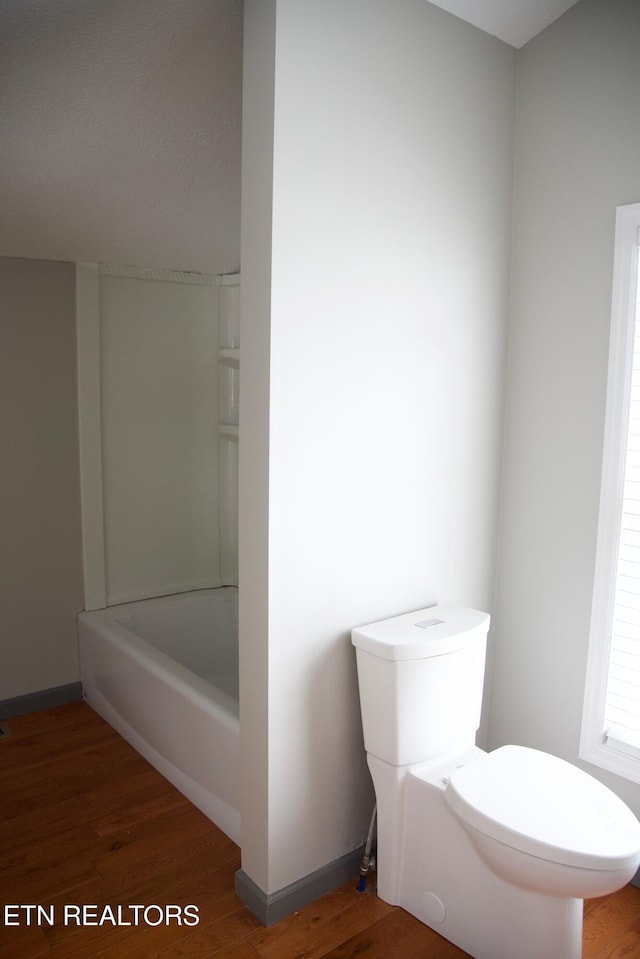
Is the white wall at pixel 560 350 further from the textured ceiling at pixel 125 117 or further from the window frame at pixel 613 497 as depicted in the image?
the textured ceiling at pixel 125 117

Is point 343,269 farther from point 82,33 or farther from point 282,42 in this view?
point 82,33

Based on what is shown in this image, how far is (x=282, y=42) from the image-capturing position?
171cm

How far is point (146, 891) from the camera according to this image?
6.84 feet

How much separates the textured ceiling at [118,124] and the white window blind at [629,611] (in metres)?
1.34

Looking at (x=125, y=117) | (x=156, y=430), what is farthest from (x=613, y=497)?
(x=156, y=430)

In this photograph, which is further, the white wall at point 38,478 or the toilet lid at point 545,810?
the white wall at point 38,478

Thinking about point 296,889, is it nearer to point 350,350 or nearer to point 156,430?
point 350,350

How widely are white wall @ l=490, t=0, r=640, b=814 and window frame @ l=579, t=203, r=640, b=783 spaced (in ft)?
0.11

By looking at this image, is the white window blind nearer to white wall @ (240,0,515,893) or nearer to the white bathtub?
white wall @ (240,0,515,893)

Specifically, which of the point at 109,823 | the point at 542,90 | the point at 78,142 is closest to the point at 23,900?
the point at 109,823

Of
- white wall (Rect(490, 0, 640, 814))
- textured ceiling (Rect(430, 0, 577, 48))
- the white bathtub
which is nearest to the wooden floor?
the white bathtub

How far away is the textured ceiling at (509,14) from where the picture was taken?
208 cm

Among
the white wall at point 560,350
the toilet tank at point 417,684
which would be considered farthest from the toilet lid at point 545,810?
the white wall at point 560,350

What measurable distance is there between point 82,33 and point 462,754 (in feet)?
6.92
